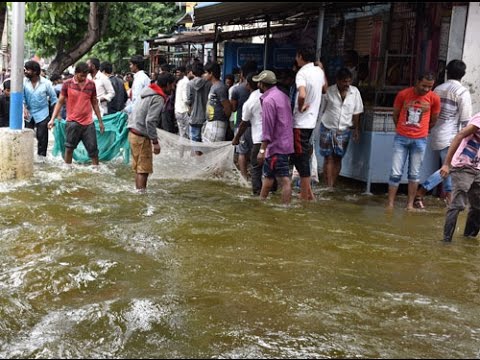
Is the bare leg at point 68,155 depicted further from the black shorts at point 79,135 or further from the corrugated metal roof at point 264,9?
the corrugated metal roof at point 264,9

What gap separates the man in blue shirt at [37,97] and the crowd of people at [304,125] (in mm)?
23

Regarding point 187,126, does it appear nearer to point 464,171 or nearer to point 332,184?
point 332,184

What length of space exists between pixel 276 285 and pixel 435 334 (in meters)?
1.27

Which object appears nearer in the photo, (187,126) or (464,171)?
(464,171)

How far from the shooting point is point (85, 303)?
163 inches

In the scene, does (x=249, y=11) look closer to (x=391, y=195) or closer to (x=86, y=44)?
(x=391, y=195)

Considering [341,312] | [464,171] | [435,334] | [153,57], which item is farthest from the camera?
[153,57]

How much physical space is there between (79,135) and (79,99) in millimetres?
556

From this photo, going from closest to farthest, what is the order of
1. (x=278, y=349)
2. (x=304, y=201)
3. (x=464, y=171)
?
(x=278, y=349), (x=464, y=171), (x=304, y=201)

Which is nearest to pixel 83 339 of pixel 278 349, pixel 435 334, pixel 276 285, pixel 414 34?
pixel 278 349

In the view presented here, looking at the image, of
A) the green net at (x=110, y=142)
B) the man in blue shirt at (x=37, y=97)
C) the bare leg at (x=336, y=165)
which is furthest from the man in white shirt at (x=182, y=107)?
the bare leg at (x=336, y=165)

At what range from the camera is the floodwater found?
11.9 ft

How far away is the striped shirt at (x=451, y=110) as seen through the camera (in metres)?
7.19

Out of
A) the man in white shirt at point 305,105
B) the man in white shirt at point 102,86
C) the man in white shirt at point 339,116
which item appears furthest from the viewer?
the man in white shirt at point 102,86
